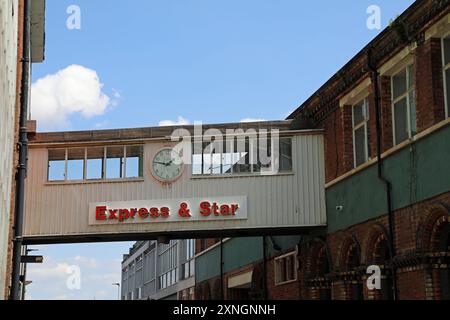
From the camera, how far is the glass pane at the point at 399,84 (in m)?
19.7

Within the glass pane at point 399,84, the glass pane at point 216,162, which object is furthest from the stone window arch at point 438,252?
the glass pane at point 216,162

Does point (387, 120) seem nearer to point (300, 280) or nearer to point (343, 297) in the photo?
point (343, 297)

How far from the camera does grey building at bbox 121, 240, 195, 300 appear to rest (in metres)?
50.0

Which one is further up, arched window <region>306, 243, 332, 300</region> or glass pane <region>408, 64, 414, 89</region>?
glass pane <region>408, 64, 414, 89</region>

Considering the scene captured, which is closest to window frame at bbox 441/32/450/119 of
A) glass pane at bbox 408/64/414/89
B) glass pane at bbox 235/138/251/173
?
glass pane at bbox 408/64/414/89

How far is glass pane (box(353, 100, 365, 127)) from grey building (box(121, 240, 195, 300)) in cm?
2415

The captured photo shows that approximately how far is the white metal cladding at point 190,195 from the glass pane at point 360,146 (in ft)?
7.55

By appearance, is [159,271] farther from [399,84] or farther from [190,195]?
[399,84]

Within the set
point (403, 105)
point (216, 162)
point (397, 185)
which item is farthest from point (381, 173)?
point (216, 162)

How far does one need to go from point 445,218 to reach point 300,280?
32.3ft

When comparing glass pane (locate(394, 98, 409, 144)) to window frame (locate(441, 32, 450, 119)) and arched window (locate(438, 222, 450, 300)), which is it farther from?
arched window (locate(438, 222, 450, 300))

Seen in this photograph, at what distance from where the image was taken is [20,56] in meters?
22.4

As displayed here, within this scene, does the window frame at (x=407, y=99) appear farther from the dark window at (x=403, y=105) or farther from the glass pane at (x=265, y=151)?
the glass pane at (x=265, y=151)
